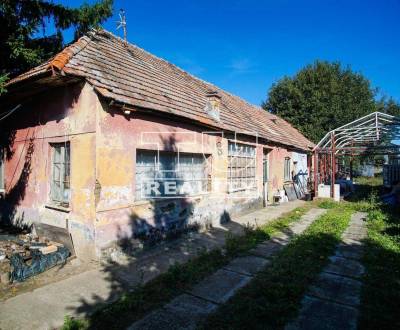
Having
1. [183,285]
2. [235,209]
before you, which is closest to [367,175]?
→ [235,209]

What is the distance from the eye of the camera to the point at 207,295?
4.45m

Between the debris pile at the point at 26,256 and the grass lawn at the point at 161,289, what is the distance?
194 cm

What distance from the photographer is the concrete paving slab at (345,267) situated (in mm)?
5352

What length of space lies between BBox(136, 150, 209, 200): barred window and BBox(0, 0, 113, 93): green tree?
11.7ft

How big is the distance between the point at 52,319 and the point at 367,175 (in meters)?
41.0

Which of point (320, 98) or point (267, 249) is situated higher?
point (320, 98)

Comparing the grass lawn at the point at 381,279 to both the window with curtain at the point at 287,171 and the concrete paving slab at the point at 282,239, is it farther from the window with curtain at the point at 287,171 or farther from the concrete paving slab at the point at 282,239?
the window with curtain at the point at 287,171

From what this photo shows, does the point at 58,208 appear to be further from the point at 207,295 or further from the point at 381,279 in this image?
the point at 381,279

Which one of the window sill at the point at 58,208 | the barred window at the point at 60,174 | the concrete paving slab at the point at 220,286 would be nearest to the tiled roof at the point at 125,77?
the barred window at the point at 60,174

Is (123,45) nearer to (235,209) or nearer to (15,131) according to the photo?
(15,131)

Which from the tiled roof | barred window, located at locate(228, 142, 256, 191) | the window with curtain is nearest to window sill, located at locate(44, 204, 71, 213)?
the tiled roof

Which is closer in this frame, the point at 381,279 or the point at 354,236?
the point at 381,279

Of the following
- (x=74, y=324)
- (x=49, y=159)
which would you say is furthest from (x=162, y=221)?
(x=74, y=324)

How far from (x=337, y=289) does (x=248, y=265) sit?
1660mm
